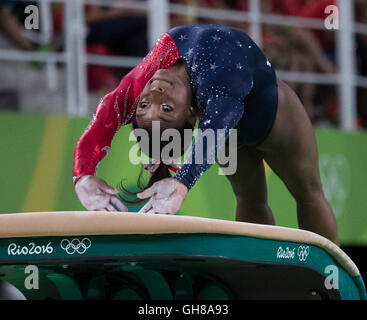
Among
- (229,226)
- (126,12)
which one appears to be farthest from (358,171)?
(229,226)

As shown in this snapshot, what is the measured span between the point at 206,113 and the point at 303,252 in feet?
1.18

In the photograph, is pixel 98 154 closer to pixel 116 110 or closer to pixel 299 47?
pixel 116 110

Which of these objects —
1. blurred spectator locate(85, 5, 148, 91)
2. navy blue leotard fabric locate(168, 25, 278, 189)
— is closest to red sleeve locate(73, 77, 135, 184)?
navy blue leotard fabric locate(168, 25, 278, 189)

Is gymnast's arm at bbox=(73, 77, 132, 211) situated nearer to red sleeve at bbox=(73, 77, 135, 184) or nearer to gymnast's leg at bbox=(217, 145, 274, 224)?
red sleeve at bbox=(73, 77, 135, 184)

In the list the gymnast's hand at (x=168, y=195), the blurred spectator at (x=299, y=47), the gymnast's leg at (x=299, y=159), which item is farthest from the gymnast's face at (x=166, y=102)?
the blurred spectator at (x=299, y=47)

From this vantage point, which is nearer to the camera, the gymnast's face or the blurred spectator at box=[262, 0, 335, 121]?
the gymnast's face

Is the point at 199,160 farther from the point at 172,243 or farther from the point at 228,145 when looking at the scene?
the point at 228,145

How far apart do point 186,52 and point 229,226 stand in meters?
0.49

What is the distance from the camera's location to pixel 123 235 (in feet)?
4.32

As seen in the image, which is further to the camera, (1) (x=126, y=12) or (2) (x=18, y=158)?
(1) (x=126, y=12)

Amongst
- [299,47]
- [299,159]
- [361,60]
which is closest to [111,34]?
[299,47]

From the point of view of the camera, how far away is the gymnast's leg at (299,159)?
1.85 meters

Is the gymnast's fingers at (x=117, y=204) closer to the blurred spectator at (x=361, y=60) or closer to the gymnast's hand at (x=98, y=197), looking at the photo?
the gymnast's hand at (x=98, y=197)

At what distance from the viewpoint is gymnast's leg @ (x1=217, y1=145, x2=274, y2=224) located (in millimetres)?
2010
